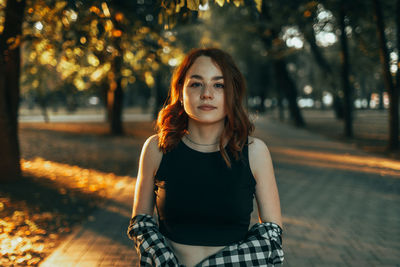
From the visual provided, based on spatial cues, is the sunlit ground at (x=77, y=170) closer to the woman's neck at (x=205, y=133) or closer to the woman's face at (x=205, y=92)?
the woman's neck at (x=205, y=133)

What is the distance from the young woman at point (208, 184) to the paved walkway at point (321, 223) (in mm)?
2268

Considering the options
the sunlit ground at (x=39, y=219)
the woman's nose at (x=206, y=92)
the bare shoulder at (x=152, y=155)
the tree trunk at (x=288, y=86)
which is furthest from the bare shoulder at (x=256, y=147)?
the tree trunk at (x=288, y=86)

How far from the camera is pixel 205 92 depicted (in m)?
1.87

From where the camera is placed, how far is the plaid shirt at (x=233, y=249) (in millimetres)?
1781

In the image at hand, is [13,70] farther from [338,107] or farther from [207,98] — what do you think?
[338,107]

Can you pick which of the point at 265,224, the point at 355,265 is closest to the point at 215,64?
the point at 265,224

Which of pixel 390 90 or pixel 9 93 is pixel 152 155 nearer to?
pixel 9 93

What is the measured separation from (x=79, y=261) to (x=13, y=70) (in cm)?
510

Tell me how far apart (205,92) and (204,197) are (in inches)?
19.0

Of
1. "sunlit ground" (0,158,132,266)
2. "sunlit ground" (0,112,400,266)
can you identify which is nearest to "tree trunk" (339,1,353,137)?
"sunlit ground" (0,112,400,266)

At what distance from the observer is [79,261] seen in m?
4.04

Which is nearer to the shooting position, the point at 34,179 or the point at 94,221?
the point at 94,221

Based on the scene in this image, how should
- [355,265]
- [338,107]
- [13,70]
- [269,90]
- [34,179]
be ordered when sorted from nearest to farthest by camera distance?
[355,265] → [13,70] → [34,179] → [338,107] → [269,90]

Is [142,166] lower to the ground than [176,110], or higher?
lower
